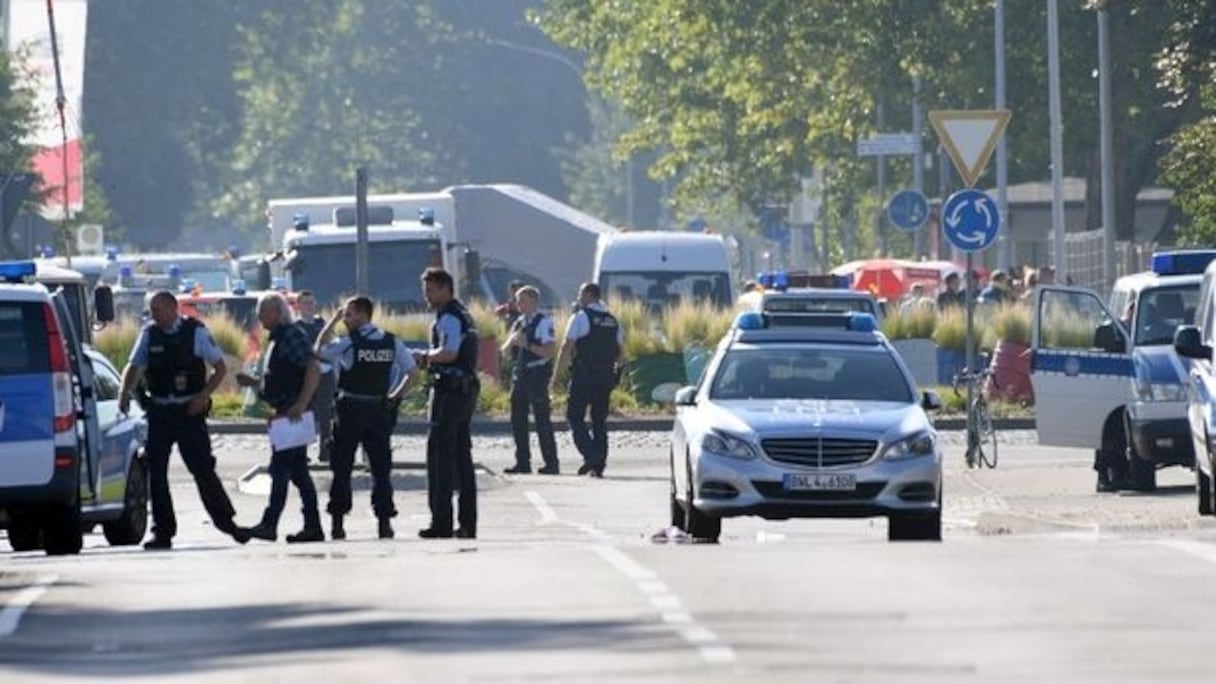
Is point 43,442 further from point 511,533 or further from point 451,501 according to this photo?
point 511,533

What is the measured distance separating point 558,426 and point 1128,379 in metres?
14.7

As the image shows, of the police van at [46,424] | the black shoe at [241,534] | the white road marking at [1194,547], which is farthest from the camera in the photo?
the black shoe at [241,534]

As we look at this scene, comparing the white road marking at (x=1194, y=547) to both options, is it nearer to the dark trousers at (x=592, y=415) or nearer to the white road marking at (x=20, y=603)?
the white road marking at (x=20, y=603)

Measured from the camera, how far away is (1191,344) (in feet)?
80.5

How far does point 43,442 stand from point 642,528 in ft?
19.1

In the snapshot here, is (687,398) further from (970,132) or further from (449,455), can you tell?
(970,132)

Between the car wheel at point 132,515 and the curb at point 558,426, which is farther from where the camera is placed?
the curb at point 558,426

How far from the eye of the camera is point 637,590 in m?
17.3

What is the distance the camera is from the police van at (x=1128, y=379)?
29297 millimetres

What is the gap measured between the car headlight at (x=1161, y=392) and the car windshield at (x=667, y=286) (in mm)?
20922

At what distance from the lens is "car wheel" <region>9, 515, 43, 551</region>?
2477cm

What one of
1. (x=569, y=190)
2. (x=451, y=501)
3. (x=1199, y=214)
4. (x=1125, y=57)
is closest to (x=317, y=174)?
(x=569, y=190)

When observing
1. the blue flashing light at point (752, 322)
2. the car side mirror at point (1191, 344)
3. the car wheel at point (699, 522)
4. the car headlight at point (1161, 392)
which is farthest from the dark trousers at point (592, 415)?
the car side mirror at point (1191, 344)

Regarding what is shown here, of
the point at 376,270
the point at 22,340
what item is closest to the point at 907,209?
the point at 376,270
